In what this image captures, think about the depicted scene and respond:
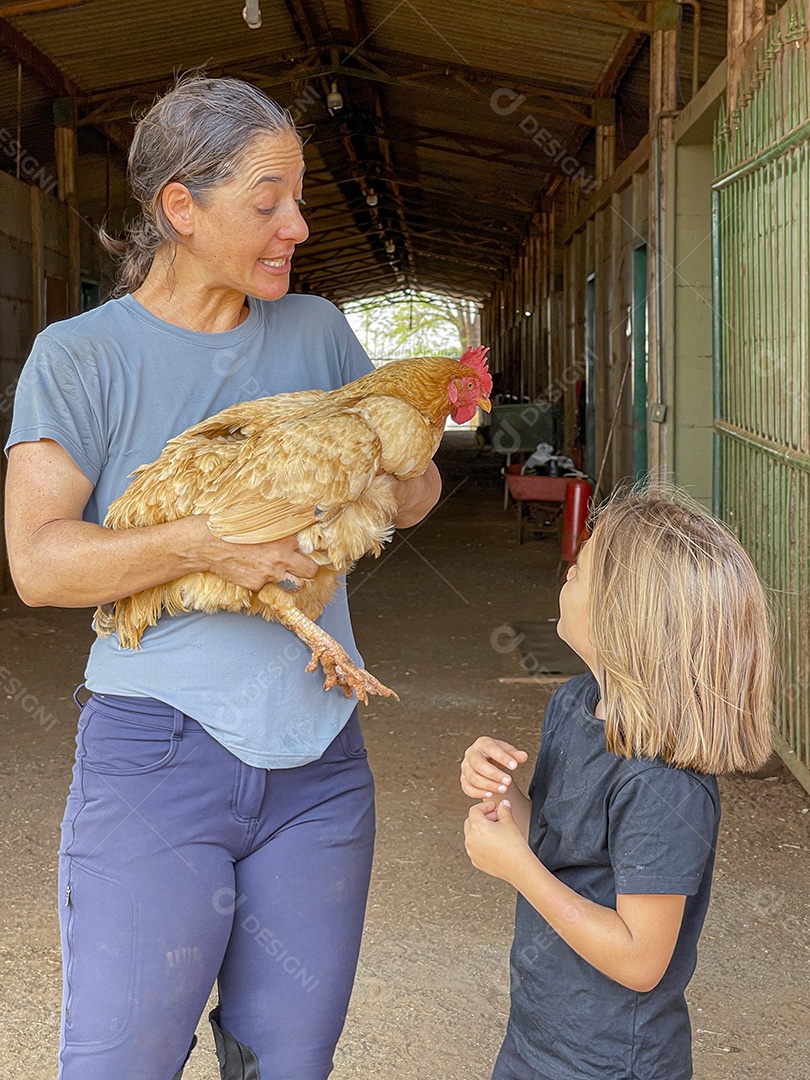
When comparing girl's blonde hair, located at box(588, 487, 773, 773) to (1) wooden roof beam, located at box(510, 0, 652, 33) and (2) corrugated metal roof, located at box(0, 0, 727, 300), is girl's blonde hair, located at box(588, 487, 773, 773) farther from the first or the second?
(1) wooden roof beam, located at box(510, 0, 652, 33)

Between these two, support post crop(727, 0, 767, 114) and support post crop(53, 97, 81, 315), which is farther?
support post crop(53, 97, 81, 315)

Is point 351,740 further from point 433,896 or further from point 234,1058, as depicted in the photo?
point 433,896

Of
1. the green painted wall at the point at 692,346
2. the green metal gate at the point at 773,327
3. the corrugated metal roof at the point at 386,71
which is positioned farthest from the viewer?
the corrugated metal roof at the point at 386,71

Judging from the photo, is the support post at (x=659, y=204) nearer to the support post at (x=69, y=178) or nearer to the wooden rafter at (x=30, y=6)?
the wooden rafter at (x=30, y=6)

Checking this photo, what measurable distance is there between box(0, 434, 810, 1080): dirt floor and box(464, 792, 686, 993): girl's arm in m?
1.56

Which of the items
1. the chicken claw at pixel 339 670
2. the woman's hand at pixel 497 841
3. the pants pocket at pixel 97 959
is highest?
the chicken claw at pixel 339 670

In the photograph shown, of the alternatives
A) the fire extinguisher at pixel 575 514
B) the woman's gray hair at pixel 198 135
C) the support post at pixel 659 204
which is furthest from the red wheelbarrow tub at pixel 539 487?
the woman's gray hair at pixel 198 135

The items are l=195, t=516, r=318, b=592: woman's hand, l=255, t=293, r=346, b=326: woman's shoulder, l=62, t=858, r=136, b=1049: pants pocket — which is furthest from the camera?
l=255, t=293, r=346, b=326: woman's shoulder

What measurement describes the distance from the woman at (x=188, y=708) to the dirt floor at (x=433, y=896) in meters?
1.47

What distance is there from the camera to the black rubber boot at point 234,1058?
1648 mm

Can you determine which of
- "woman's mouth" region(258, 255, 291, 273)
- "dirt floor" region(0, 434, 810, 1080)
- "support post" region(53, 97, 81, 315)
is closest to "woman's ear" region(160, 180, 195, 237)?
"woman's mouth" region(258, 255, 291, 273)

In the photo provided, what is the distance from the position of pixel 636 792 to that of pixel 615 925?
0.59 ft

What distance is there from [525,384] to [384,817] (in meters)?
19.0

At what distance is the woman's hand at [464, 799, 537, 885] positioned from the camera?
5.17ft
